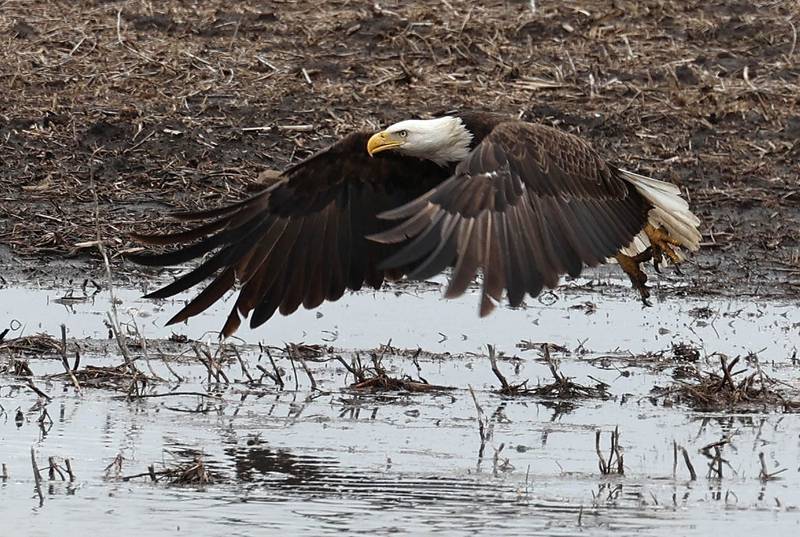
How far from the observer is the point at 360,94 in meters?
11.5

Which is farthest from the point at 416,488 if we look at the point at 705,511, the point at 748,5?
the point at 748,5

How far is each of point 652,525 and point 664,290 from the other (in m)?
3.84

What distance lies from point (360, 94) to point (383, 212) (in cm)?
409

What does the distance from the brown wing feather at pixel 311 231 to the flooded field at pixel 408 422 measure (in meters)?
0.29

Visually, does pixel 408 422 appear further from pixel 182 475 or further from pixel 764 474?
pixel 764 474

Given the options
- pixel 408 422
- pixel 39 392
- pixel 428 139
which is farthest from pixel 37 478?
pixel 428 139

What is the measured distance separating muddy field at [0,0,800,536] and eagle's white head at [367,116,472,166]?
854mm

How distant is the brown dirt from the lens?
10.2 m

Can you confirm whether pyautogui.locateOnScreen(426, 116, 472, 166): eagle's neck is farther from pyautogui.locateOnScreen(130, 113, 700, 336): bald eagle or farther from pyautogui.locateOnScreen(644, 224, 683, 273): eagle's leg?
pyautogui.locateOnScreen(644, 224, 683, 273): eagle's leg

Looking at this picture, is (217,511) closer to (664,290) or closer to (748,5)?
(664,290)

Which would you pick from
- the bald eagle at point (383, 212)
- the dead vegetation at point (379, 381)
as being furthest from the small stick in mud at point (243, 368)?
the dead vegetation at point (379, 381)

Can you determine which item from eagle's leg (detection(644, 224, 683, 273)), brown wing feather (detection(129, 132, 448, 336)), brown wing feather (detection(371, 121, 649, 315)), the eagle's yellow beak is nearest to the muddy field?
brown wing feather (detection(129, 132, 448, 336))

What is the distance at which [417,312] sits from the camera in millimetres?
8969

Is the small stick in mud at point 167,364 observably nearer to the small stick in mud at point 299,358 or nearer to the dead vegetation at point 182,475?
the small stick in mud at point 299,358
